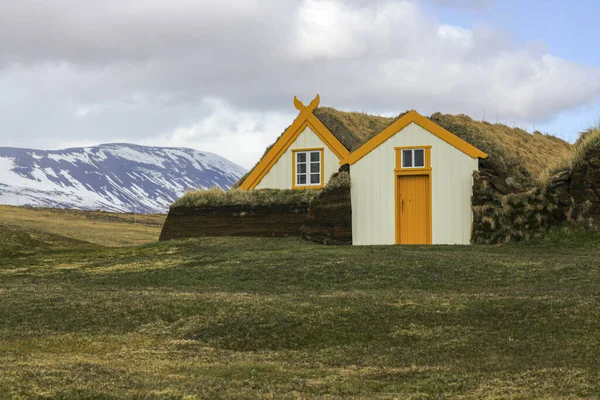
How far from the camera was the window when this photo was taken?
34.4 metres

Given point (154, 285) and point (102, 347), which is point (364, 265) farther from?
→ point (102, 347)

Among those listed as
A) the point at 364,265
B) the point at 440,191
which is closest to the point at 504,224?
the point at 440,191

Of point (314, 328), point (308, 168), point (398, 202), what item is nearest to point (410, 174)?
point (398, 202)

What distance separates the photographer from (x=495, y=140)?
29922mm

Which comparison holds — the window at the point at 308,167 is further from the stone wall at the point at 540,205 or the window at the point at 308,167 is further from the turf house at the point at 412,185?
the stone wall at the point at 540,205

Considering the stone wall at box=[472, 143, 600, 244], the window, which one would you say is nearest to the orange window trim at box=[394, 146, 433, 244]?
the stone wall at box=[472, 143, 600, 244]

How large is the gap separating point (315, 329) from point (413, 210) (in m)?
16.7

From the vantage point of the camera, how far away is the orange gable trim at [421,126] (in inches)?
1087

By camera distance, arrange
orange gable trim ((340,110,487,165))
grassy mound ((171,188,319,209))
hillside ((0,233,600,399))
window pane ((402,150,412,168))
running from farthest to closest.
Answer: grassy mound ((171,188,319,209)) → window pane ((402,150,412,168)) → orange gable trim ((340,110,487,165)) → hillside ((0,233,600,399))

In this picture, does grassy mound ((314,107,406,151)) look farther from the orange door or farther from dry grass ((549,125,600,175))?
dry grass ((549,125,600,175))

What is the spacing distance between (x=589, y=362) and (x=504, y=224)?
54.5 feet

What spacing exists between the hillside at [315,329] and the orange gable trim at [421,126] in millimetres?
6796

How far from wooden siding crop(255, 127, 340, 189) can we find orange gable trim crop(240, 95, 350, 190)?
0.15m

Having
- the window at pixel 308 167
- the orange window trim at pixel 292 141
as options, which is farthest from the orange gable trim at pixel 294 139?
the window at pixel 308 167
